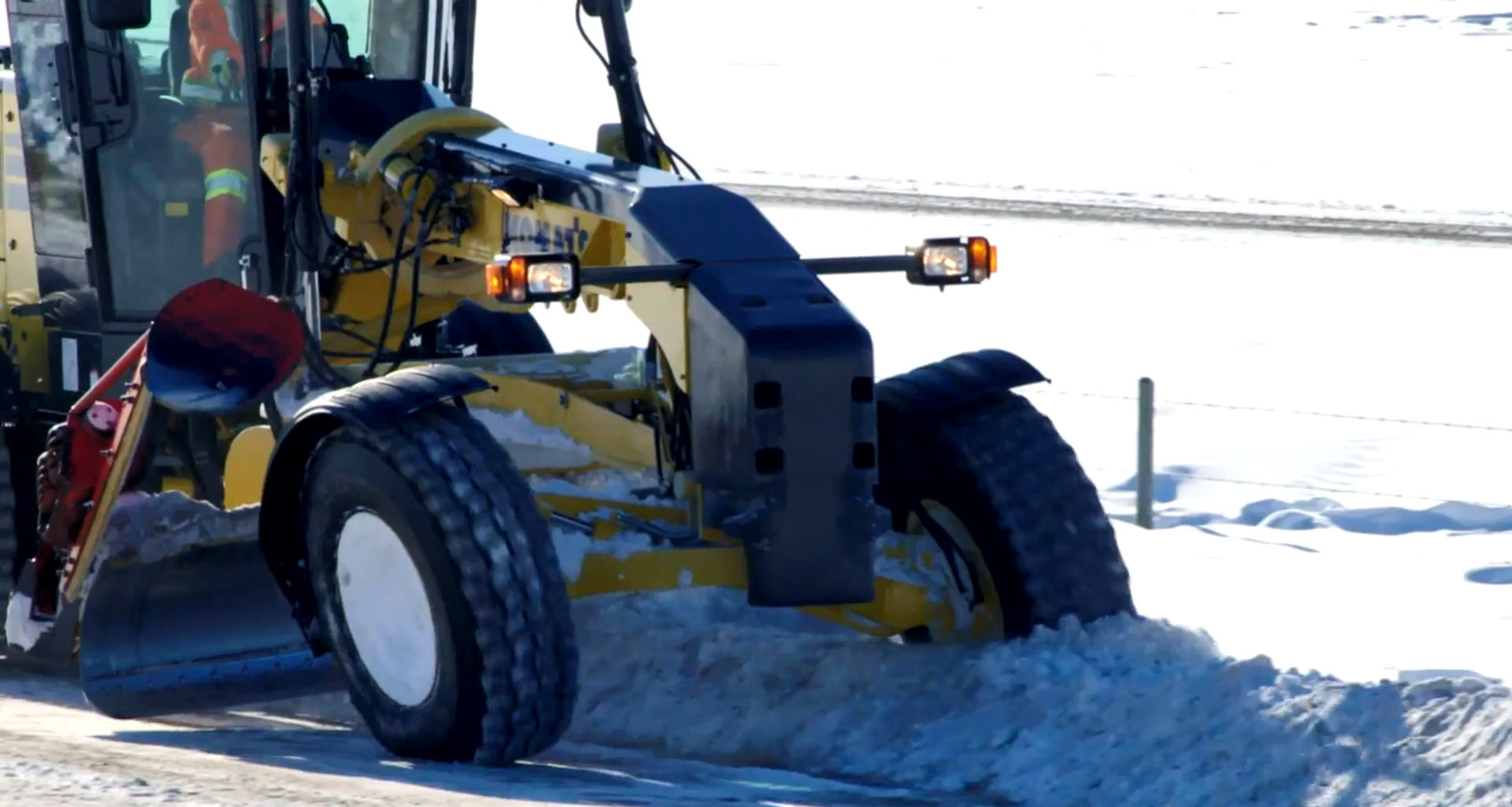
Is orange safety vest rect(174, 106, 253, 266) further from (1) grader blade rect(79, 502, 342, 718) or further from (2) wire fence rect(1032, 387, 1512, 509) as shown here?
(2) wire fence rect(1032, 387, 1512, 509)

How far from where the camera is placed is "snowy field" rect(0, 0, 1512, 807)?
570 cm

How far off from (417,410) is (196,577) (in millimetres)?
1337

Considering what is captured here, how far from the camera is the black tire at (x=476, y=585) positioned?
5719mm

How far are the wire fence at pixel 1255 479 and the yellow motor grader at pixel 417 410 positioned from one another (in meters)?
3.50

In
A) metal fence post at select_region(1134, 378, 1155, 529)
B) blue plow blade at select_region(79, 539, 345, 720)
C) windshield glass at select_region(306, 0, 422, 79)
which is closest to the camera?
blue plow blade at select_region(79, 539, 345, 720)

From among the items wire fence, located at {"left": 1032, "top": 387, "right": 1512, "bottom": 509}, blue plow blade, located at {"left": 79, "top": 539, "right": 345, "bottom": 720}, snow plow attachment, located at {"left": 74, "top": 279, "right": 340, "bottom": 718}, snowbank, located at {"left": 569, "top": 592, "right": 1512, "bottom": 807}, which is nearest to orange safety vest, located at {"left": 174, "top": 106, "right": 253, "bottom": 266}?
snow plow attachment, located at {"left": 74, "top": 279, "right": 340, "bottom": 718}

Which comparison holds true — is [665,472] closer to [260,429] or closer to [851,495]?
[851,495]

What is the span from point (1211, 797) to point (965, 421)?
152cm

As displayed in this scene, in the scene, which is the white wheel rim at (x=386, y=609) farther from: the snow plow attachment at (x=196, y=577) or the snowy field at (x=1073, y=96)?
the snowy field at (x=1073, y=96)

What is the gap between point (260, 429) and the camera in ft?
22.7

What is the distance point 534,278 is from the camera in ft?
19.3

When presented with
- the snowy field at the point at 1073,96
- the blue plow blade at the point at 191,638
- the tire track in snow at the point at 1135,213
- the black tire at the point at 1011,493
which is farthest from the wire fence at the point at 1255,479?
the snowy field at the point at 1073,96

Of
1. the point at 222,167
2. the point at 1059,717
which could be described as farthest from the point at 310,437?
the point at 1059,717

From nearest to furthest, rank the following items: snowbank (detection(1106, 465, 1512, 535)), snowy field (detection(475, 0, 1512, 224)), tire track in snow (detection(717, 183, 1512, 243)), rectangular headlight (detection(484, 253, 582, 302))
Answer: rectangular headlight (detection(484, 253, 582, 302)) < snowbank (detection(1106, 465, 1512, 535)) < tire track in snow (detection(717, 183, 1512, 243)) < snowy field (detection(475, 0, 1512, 224))
